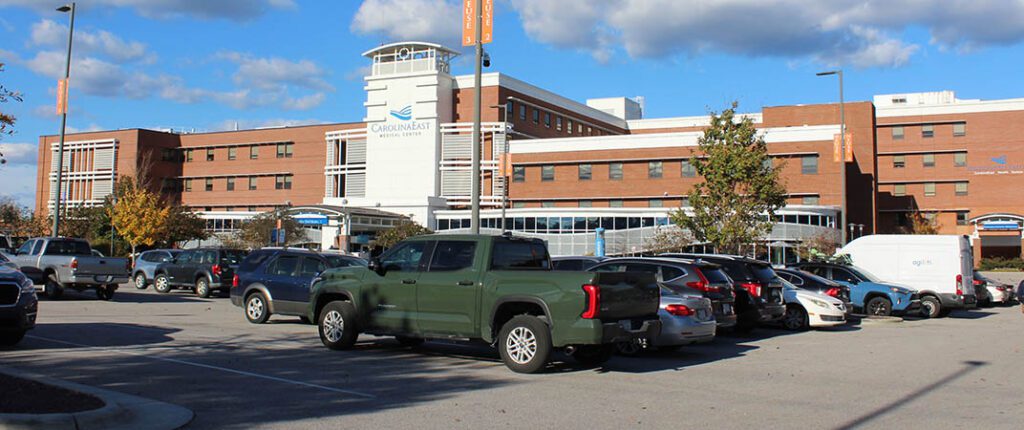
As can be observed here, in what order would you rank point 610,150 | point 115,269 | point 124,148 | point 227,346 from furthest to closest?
point 124,148 → point 610,150 → point 115,269 → point 227,346

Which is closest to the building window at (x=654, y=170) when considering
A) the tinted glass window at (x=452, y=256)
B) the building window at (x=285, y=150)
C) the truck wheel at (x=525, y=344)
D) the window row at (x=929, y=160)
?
the window row at (x=929, y=160)

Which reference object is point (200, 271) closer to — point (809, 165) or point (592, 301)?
point (592, 301)

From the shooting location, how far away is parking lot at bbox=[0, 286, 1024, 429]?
8.46 metres

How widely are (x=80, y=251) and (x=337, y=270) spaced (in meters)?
14.7

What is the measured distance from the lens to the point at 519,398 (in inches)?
370

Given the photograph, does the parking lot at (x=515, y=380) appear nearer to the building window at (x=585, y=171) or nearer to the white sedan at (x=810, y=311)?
the white sedan at (x=810, y=311)

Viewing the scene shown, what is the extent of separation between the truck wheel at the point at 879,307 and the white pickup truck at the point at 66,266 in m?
21.2

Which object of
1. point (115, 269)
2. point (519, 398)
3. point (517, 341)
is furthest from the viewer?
point (115, 269)

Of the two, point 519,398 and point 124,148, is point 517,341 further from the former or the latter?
point 124,148

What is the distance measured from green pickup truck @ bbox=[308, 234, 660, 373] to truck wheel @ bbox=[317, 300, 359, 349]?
0.05 ft

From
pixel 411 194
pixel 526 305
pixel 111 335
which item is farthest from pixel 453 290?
pixel 411 194

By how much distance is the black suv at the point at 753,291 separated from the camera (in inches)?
663

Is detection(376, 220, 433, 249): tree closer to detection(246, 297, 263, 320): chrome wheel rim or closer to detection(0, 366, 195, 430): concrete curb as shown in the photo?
detection(246, 297, 263, 320): chrome wheel rim

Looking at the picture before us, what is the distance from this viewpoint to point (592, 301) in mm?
10695
